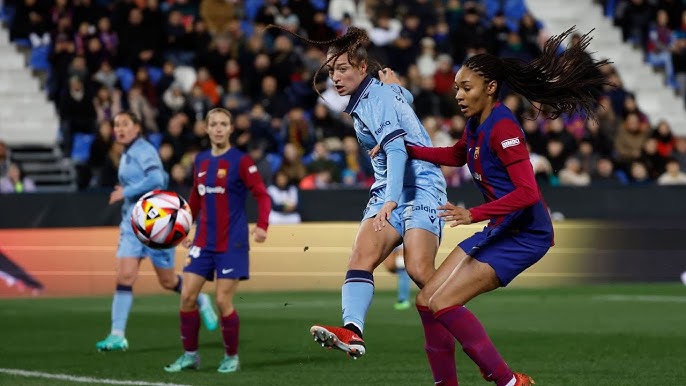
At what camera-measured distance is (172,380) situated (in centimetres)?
948

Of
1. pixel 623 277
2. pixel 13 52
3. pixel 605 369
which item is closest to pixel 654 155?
pixel 623 277

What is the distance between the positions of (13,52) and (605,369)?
15.0 metres

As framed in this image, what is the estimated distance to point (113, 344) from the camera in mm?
11672

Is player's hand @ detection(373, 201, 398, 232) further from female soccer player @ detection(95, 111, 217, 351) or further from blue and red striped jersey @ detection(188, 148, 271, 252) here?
female soccer player @ detection(95, 111, 217, 351)

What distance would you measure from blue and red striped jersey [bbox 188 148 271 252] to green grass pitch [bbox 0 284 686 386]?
993 mm

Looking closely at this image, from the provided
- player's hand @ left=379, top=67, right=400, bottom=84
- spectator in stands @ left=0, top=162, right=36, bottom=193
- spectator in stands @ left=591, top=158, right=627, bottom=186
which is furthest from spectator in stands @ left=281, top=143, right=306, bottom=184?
player's hand @ left=379, top=67, right=400, bottom=84

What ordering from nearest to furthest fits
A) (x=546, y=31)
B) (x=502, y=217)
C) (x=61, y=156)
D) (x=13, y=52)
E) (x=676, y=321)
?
(x=502, y=217)
(x=676, y=321)
(x=61, y=156)
(x=13, y=52)
(x=546, y=31)

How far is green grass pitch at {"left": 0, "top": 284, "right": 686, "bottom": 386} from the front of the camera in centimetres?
975

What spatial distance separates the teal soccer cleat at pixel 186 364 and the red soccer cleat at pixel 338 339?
123 inches

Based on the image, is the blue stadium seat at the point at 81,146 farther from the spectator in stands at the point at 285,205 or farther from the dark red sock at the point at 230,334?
the dark red sock at the point at 230,334

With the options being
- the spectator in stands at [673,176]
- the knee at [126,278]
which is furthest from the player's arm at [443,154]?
the spectator in stands at [673,176]

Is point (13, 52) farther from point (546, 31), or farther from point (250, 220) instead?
point (546, 31)

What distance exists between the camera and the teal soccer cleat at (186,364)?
1016 centimetres

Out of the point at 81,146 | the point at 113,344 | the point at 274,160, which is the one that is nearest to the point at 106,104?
the point at 81,146
